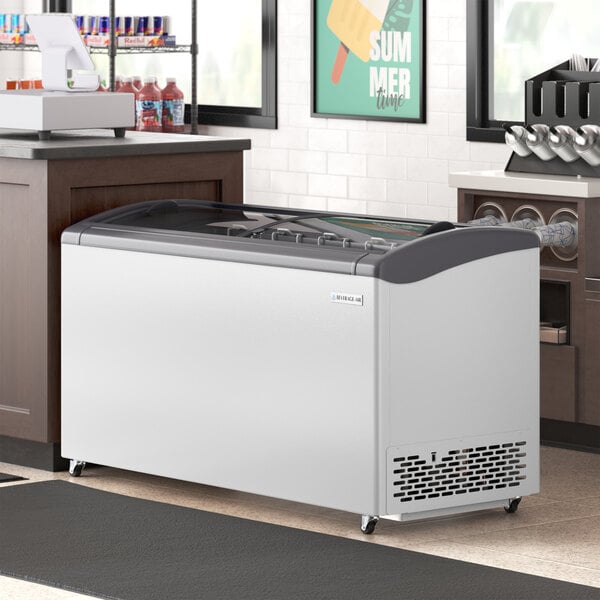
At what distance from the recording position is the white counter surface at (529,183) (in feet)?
18.0

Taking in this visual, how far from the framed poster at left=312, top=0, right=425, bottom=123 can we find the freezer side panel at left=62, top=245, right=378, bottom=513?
274 centimetres

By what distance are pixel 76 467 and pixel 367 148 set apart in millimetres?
2933

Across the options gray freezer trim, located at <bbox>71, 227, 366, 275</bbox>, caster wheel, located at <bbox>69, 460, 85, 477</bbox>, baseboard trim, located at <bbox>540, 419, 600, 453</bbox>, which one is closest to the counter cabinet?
baseboard trim, located at <bbox>540, 419, 600, 453</bbox>

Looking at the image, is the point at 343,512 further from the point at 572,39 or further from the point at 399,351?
the point at 572,39

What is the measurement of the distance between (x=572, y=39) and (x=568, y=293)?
1.68 metres

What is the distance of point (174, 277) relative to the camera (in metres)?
4.74

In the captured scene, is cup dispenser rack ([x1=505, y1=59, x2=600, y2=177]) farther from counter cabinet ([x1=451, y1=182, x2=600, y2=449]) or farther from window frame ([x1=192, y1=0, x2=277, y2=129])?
window frame ([x1=192, y1=0, x2=277, y2=129])

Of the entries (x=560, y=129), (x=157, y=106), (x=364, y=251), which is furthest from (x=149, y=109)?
(x=364, y=251)

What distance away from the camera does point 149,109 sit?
314 inches

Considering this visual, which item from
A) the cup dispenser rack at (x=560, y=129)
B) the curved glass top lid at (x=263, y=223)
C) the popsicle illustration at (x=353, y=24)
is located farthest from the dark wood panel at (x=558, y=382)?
the popsicle illustration at (x=353, y=24)

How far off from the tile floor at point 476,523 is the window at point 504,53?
2136mm

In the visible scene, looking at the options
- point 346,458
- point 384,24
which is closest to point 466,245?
point 346,458

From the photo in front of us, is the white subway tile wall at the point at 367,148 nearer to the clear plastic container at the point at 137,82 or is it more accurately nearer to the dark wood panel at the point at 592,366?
the clear plastic container at the point at 137,82

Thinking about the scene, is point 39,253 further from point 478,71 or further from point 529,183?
point 478,71
